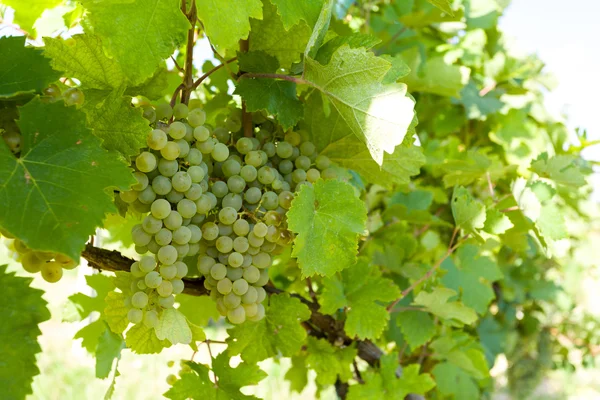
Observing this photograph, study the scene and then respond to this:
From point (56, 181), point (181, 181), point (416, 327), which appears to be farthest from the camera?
point (416, 327)

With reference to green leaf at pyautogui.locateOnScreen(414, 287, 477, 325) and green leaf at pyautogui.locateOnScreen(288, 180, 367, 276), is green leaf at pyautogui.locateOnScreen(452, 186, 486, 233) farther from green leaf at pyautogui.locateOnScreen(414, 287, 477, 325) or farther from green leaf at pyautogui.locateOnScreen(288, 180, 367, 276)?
green leaf at pyautogui.locateOnScreen(288, 180, 367, 276)

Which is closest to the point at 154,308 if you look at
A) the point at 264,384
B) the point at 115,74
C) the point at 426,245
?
the point at 115,74

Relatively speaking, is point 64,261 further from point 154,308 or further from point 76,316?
point 76,316

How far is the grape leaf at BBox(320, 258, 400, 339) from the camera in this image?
2.63 feet

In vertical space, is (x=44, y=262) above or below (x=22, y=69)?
below

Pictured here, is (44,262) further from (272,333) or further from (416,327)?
(416,327)

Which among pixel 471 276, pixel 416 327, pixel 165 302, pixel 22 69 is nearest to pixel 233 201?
pixel 165 302

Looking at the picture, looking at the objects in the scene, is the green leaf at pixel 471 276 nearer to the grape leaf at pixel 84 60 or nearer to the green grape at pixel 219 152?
the green grape at pixel 219 152

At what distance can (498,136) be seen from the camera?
171 centimetres

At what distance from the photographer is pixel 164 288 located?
54cm

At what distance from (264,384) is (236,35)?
2739 millimetres

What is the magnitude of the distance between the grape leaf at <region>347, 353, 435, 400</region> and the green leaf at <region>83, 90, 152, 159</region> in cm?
57

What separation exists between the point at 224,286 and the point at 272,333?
0.54 ft

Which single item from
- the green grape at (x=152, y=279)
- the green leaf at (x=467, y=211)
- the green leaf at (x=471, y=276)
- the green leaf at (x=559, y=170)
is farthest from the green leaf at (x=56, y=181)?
the green leaf at (x=471, y=276)
